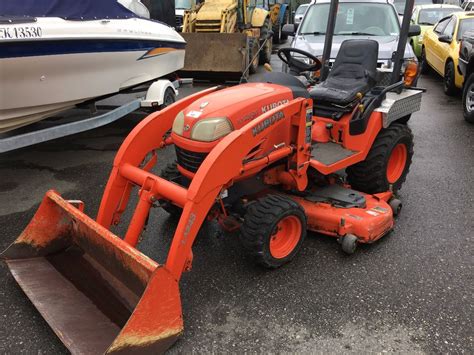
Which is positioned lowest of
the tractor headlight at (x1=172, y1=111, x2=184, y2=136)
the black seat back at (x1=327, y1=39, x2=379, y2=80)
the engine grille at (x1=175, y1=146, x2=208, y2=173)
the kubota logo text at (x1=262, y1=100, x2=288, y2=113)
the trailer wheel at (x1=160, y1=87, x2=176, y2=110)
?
the trailer wheel at (x1=160, y1=87, x2=176, y2=110)

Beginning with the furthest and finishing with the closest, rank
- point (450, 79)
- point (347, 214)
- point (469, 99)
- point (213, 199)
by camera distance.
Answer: point (450, 79) → point (469, 99) → point (347, 214) → point (213, 199)

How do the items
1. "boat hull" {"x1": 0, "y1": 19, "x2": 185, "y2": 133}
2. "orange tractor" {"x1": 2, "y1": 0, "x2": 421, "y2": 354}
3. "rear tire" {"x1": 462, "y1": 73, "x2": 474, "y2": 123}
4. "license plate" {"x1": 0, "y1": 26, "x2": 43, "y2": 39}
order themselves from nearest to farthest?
"orange tractor" {"x1": 2, "y1": 0, "x2": 421, "y2": 354} → "license plate" {"x1": 0, "y1": 26, "x2": 43, "y2": 39} → "boat hull" {"x1": 0, "y1": 19, "x2": 185, "y2": 133} → "rear tire" {"x1": 462, "y1": 73, "x2": 474, "y2": 123}

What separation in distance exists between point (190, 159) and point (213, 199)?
0.44 metres

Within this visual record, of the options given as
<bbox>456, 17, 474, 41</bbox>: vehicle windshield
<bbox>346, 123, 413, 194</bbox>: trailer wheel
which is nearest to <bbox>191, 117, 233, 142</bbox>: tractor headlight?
<bbox>346, 123, 413, 194</bbox>: trailer wheel

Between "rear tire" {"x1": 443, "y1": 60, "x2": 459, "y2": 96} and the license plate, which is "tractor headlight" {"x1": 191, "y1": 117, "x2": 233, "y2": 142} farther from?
"rear tire" {"x1": 443, "y1": 60, "x2": 459, "y2": 96}

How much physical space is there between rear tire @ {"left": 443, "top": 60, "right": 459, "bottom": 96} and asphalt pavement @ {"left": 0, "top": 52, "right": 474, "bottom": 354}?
14.6ft

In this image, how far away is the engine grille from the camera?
2.89m

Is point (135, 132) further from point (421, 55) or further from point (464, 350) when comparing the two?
point (421, 55)

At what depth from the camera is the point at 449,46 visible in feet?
27.1

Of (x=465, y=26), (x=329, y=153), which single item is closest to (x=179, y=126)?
(x=329, y=153)

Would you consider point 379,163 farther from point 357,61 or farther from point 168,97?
point 168,97

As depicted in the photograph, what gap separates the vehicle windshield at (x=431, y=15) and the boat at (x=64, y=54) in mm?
9334

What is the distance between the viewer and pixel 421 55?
11375 mm

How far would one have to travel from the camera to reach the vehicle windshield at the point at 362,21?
7086 mm
